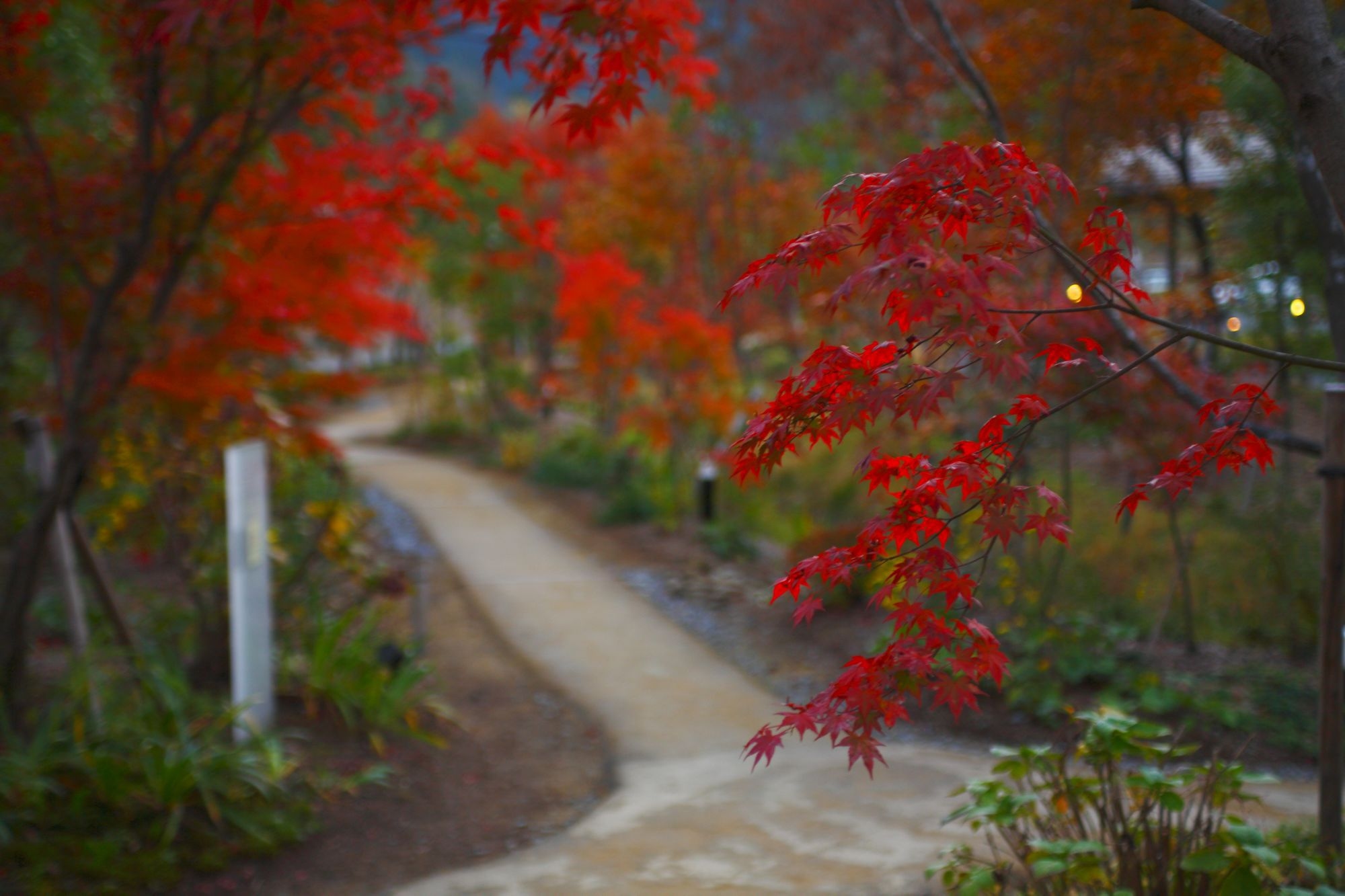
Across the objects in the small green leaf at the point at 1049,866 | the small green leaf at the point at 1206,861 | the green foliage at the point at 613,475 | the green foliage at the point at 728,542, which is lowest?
the small green leaf at the point at 1049,866

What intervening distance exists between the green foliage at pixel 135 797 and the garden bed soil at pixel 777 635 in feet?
9.56

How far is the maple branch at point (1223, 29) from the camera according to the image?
2.50m

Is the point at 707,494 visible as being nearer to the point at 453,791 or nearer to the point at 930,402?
the point at 453,791

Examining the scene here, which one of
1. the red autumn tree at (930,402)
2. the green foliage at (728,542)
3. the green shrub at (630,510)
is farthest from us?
the green shrub at (630,510)

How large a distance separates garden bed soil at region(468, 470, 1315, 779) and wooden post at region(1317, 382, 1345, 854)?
0.33 metres

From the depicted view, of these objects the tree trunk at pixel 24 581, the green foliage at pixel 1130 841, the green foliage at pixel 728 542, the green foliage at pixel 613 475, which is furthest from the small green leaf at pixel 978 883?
the green foliage at pixel 613 475

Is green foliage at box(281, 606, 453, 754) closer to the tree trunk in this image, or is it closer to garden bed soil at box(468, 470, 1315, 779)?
the tree trunk

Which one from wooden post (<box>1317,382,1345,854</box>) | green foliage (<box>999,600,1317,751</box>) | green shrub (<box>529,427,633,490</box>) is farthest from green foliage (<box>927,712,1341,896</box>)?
green shrub (<box>529,427,633,490</box>)

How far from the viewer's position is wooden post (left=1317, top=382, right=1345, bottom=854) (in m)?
3.75

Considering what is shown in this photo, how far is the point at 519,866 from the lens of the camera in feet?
14.8

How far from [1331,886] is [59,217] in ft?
18.7

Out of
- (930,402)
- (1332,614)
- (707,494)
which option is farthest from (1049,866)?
(707,494)

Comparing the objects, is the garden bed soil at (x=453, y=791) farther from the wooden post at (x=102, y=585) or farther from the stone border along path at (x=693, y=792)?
the wooden post at (x=102, y=585)

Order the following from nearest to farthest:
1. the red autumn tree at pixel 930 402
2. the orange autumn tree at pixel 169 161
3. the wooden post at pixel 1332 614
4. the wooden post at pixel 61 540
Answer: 1. the red autumn tree at pixel 930 402
2. the wooden post at pixel 1332 614
3. the orange autumn tree at pixel 169 161
4. the wooden post at pixel 61 540
